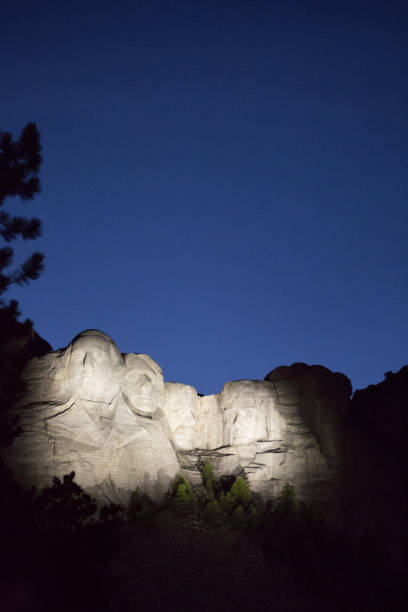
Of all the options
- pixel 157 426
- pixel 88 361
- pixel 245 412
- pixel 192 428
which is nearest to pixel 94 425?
pixel 88 361

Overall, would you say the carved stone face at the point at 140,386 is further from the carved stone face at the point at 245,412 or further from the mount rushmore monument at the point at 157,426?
the carved stone face at the point at 245,412

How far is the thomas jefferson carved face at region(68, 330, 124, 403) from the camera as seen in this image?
19266 millimetres

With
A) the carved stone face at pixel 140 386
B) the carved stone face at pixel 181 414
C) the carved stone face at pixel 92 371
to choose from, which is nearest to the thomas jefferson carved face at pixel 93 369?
the carved stone face at pixel 92 371

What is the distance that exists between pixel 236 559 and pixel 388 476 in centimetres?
698

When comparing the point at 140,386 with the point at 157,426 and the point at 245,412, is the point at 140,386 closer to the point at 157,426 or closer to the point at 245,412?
the point at 157,426

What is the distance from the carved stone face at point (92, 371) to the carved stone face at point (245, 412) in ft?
15.8

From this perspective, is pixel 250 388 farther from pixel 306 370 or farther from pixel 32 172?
pixel 32 172

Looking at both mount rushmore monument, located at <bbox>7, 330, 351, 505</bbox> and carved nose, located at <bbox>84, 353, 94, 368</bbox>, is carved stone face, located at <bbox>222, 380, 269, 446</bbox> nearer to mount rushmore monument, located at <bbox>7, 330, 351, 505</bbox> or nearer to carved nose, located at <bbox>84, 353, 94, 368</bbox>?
mount rushmore monument, located at <bbox>7, 330, 351, 505</bbox>

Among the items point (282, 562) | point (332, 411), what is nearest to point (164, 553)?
point (282, 562)

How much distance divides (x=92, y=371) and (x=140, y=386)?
2.16 m

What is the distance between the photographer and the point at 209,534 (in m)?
18.1

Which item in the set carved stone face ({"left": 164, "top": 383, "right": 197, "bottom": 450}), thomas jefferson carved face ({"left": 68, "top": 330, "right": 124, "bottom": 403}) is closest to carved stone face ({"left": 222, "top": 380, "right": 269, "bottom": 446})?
carved stone face ({"left": 164, "top": 383, "right": 197, "bottom": 450})

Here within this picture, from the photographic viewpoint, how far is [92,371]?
63.7ft

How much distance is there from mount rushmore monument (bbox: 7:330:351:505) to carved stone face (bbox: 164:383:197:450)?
0.12 feet
